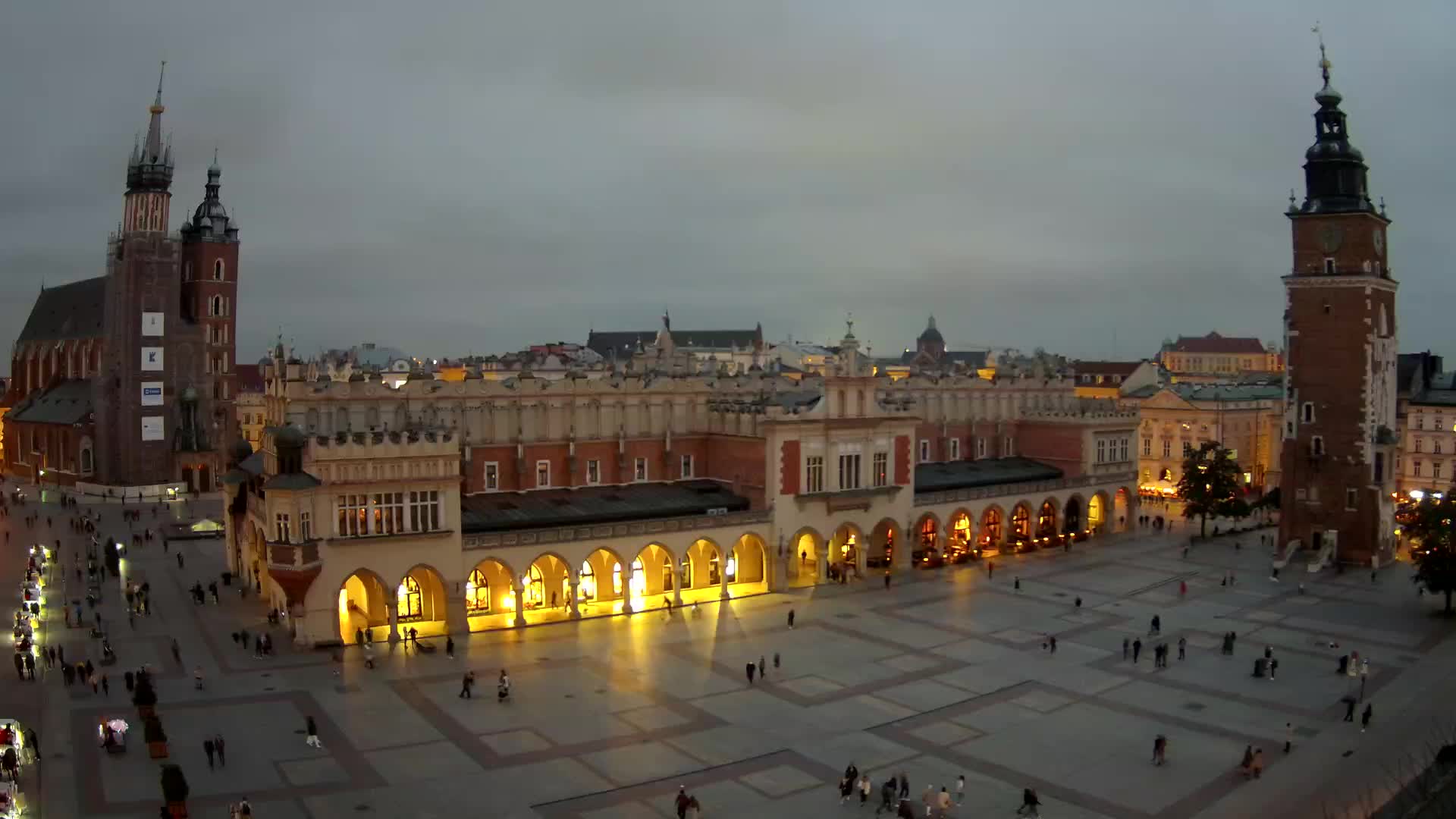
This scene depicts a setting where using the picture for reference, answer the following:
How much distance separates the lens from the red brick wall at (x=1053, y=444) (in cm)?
8281

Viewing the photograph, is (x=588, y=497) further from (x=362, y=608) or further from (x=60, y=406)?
(x=60, y=406)

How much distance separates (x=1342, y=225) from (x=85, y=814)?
236 ft

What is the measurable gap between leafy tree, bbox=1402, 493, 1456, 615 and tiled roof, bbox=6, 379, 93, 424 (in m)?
107

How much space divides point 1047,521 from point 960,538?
10.3 meters

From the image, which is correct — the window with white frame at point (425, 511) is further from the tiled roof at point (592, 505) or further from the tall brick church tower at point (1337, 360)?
the tall brick church tower at point (1337, 360)

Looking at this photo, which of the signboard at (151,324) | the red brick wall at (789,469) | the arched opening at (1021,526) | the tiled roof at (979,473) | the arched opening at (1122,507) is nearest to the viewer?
the red brick wall at (789,469)

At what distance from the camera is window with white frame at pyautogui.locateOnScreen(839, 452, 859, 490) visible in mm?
64938

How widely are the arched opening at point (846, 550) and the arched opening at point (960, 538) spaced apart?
7.51 m

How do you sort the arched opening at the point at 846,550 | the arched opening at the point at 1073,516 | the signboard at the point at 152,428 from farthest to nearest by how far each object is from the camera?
1. the signboard at the point at 152,428
2. the arched opening at the point at 1073,516
3. the arched opening at the point at 846,550

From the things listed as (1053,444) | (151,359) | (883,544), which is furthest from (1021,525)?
(151,359)

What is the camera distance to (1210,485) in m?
78.2

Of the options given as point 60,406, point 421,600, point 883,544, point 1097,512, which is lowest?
point 421,600

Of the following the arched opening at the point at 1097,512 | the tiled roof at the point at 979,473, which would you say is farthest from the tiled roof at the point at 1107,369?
the tiled roof at the point at 979,473

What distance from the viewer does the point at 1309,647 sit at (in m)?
49.0
